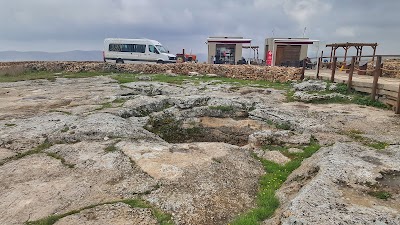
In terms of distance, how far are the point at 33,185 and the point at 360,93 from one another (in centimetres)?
1648

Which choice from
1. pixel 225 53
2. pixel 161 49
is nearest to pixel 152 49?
pixel 161 49

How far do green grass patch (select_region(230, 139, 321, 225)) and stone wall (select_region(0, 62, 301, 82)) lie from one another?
62.9 ft

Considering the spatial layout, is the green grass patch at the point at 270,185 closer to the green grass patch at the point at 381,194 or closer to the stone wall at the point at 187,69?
the green grass patch at the point at 381,194

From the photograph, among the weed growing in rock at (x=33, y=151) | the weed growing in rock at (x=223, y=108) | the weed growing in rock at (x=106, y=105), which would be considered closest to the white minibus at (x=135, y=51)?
the weed growing in rock at (x=106, y=105)

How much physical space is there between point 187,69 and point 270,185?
26.5m

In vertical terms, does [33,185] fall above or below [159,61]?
below

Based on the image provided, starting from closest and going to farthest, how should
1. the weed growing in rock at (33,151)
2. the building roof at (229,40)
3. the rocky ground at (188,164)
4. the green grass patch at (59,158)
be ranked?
the rocky ground at (188,164) → the green grass patch at (59,158) → the weed growing in rock at (33,151) → the building roof at (229,40)

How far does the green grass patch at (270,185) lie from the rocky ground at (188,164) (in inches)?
7.8

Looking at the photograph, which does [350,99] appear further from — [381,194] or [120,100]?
[120,100]

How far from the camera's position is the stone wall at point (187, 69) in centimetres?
2844

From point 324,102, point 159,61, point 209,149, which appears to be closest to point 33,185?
point 209,149

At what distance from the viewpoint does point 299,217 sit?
4.89 m

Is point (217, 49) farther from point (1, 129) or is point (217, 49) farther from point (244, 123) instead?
point (1, 129)

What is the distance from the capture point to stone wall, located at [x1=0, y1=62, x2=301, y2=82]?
1120 inches
